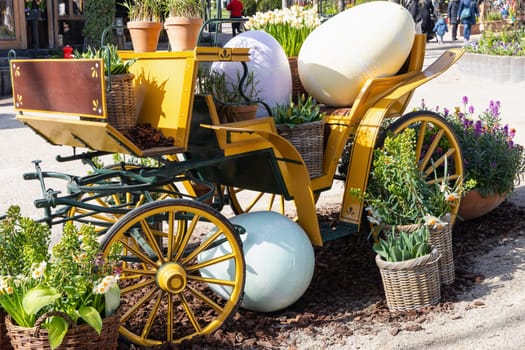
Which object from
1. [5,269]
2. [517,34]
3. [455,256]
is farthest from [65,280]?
[517,34]

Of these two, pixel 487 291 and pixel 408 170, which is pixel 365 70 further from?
pixel 487 291

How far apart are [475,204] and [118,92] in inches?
112

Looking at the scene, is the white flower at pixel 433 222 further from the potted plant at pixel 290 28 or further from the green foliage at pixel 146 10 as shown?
the green foliage at pixel 146 10

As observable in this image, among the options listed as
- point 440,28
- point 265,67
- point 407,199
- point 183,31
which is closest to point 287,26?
point 265,67

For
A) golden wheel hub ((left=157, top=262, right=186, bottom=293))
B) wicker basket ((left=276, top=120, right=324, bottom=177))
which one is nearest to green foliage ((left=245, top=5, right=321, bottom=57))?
wicker basket ((left=276, top=120, right=324, bottom=177))

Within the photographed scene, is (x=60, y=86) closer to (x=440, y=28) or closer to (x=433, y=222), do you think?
(x=433, y=222)

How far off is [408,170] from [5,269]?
2.23 metres

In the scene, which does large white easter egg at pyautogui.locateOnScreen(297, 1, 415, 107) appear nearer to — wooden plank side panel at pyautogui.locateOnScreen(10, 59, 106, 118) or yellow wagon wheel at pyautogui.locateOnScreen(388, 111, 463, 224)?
yellow wagon wheel at pyautogui.locateOnScreen(388, 111, 463, 224)

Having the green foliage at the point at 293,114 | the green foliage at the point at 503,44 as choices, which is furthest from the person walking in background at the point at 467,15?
the green foliage at the point at 293,114

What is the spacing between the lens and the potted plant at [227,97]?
4121mm

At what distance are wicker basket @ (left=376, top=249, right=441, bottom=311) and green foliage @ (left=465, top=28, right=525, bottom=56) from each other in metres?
11.0

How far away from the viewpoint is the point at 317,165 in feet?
15.0

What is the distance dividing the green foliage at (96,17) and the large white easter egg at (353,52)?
15007 millimetres

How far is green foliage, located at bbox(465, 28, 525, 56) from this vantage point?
14414 millimetres
